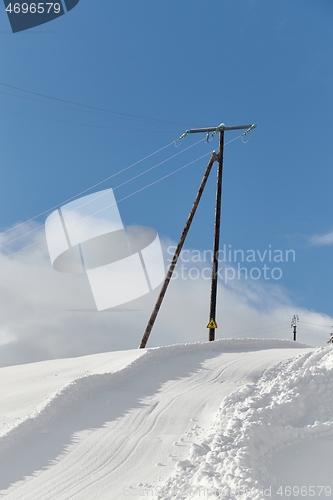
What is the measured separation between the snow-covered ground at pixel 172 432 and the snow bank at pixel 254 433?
2 centimetres

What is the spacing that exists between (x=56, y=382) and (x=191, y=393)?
3.24m

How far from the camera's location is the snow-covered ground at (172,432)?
17.6 ft

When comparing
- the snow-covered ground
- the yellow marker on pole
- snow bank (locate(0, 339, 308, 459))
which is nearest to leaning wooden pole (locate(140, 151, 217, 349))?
the yellow marker on pole

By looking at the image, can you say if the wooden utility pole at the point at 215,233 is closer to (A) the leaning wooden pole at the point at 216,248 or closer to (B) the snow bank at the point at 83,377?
(A) the leaning wooden pole at the point at 216,248

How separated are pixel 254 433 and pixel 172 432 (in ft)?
4.43

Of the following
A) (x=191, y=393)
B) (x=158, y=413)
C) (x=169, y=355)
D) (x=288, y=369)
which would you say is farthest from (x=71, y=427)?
(x=288, y=369)

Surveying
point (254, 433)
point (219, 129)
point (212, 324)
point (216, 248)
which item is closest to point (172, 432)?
point (254, 433)

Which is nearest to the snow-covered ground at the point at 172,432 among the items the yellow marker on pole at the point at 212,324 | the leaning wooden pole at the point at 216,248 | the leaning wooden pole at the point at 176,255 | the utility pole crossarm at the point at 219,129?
the leaning wooden pole at the point at 176,255

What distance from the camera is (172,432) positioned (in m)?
6.77

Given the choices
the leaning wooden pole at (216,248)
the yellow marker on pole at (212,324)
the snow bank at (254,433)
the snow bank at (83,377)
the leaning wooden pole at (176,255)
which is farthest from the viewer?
the leaning wooden pole at (216,248)

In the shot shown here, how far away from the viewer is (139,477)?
5605 mm

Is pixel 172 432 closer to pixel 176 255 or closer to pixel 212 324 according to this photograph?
pixel 212 324

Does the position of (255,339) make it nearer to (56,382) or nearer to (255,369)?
(255,369)

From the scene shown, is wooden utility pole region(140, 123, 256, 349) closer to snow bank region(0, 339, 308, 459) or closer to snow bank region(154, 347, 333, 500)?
snow bank region(0, 339, 308, 459)
